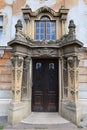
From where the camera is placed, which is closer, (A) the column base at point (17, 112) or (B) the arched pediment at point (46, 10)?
(A) the column base at point (17, 112)

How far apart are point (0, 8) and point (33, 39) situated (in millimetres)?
2513

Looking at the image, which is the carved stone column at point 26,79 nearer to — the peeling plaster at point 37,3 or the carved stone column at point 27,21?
the carved stone column at point 27,21

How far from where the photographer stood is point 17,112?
7.52m

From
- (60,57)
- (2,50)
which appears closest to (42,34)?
(60,57)

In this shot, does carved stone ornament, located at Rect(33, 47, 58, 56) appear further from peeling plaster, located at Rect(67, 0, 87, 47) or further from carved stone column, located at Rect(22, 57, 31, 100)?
peeling plaster, located at Rect(67, 0, 87, 47)

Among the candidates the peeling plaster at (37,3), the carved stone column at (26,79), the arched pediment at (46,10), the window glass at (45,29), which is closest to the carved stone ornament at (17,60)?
the carved stone column at (26,79)

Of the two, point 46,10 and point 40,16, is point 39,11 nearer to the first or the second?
point 40,16

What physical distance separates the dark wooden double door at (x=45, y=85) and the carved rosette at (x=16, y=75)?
120 centimetres

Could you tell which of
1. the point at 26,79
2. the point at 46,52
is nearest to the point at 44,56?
the point at 46,52

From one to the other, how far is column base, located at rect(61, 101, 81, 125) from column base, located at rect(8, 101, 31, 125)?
1.73 metres

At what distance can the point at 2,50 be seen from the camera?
8.87m

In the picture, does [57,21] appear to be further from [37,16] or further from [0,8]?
[0,8]

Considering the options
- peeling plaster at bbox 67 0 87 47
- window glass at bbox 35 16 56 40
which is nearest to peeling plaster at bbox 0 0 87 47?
peeling plaster at bbox 67 0 87 47

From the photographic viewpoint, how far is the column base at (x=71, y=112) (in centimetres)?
731
